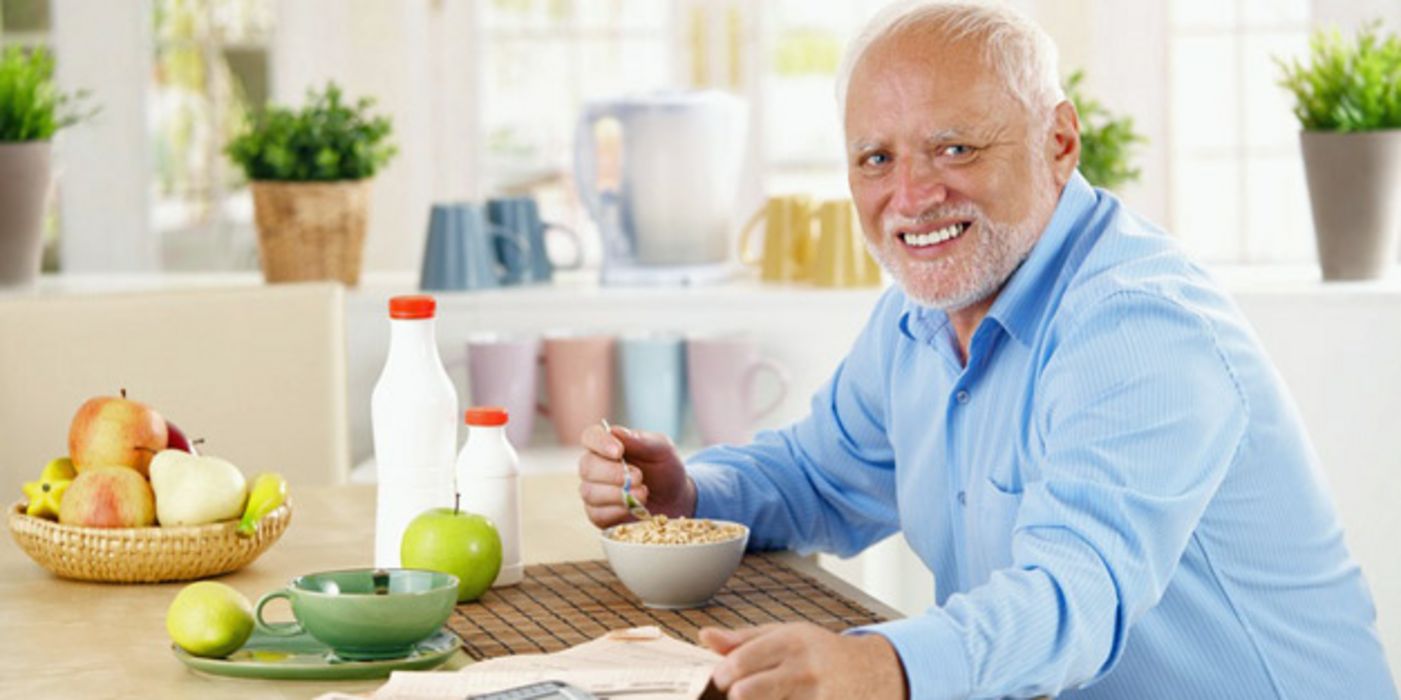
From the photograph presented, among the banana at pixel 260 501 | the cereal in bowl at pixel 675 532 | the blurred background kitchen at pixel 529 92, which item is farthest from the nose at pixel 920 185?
the blurred background kitchen at pixel 529 92

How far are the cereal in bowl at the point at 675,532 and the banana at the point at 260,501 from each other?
30 cm

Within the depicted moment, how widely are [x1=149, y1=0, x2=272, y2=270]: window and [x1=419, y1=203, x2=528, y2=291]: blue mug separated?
1960 millimetres

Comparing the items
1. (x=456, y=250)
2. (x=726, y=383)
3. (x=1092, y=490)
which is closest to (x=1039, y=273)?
(x=1092, y=490)

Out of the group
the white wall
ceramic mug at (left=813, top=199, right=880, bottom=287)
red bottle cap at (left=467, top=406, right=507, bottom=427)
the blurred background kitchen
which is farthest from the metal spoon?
the white wall

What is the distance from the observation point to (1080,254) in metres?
1.64

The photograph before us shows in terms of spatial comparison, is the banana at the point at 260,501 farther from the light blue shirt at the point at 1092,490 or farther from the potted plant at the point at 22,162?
the potted plant at the point at 22,162

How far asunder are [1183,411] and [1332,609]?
316mm

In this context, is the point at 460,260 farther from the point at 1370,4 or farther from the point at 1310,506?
the point at 1370,4

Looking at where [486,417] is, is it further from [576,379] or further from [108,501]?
[576,379]

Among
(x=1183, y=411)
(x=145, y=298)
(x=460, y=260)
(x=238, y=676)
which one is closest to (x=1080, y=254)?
(x=1183, y=411)

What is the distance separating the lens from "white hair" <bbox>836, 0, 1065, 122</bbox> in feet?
5.29

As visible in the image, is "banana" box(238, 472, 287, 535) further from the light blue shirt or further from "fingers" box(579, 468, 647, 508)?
the light blue shirt

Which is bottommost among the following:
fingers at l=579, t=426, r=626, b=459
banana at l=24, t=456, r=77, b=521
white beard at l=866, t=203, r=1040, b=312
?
banana at l=24, t=456, r=77, b=521

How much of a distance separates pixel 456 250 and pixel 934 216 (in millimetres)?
1445
